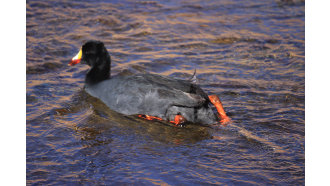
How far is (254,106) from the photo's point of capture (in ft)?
20.9

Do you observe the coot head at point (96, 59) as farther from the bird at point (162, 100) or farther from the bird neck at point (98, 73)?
the bird at point (162, 100)

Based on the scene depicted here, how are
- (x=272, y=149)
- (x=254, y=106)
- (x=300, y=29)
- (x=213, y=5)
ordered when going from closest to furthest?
1. (x=272, y=149)
2. (x=254, y=106)
3. (x=300, y=29)
4. (x=213, y=5)

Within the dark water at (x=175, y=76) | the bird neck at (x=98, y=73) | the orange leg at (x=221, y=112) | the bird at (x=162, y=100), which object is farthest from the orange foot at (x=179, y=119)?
the bird neck at (x=98, y=73)

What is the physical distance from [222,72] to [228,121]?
2.11 metres

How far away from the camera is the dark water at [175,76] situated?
4.59 metres

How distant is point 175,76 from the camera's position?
302 inches

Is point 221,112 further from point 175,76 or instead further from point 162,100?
point 175,76

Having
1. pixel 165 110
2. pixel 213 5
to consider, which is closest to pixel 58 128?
pixel 165 110

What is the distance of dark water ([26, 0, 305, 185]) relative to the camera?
4.59m

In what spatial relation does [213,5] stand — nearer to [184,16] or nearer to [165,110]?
[184,16]

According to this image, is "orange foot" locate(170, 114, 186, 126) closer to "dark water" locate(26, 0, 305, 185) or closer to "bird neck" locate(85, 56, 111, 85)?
"dark water" locate(26, 0, 305, 185)

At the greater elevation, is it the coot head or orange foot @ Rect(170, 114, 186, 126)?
the coot head

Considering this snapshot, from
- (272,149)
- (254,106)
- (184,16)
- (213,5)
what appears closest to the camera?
(272,149)

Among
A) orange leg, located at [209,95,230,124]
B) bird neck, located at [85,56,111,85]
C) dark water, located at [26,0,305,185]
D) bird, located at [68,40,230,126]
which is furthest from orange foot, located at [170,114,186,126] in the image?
bird neck, located at [85,56,111,85]
